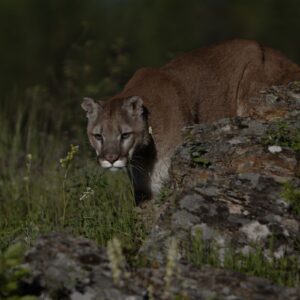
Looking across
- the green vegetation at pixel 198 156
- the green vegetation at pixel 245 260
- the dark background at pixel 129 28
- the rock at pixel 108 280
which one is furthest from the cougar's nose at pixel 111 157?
the dark background at pixel 129 28

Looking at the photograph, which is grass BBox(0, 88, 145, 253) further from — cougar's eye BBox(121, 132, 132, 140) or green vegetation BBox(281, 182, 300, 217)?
green vegetation BBox(281, 182, 300, 217)

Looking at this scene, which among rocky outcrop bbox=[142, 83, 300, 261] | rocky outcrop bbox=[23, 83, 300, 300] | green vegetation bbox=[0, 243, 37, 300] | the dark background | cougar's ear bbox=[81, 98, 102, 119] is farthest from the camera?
the dark background

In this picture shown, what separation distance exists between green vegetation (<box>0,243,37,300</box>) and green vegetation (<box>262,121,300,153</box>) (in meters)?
3.01

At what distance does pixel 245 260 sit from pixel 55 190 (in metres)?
4.66

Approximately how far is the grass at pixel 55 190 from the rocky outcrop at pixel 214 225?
521 mm

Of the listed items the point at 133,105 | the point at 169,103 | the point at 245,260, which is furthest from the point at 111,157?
the point at 245,260

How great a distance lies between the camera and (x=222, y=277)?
20.9 ft

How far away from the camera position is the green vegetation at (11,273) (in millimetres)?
6070

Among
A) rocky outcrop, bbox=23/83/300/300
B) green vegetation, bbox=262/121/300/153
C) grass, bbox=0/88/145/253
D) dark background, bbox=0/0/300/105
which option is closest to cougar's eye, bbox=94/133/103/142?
grass, bbox=0/88/145/253

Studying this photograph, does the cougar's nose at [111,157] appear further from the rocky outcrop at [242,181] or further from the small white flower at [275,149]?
the small white flower at [275,149]

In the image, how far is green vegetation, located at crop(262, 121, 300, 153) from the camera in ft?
27.2

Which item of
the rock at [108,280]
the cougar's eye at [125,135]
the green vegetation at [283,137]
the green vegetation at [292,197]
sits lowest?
the rock at [108,280]

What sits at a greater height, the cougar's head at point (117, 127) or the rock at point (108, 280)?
the cougar's head at point (117, 127)

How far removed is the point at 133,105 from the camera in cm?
1043
